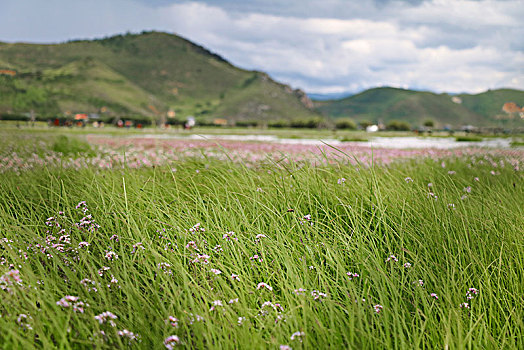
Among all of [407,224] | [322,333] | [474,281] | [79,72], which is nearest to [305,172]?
[407,224]

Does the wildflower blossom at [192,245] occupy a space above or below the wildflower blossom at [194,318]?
above

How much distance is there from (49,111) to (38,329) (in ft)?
471

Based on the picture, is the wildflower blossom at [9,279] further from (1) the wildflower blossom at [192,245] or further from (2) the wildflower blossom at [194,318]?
(1) the wildflower blossom at [192,245]

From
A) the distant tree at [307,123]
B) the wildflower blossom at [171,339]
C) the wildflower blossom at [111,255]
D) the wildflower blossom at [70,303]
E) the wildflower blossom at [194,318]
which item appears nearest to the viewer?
the wildflower blossom at [171,339]

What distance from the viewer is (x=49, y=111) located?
12556 cm

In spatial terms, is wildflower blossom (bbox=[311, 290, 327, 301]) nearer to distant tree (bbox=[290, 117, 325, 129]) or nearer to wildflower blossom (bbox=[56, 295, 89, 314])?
wildflower blossom (bbox=[56, 295, 89, 314])

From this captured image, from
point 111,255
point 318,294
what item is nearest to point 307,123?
point 111,255

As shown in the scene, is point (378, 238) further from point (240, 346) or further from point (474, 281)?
point (240, 346)

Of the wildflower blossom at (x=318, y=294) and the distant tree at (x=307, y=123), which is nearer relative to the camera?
the wildflower blossom at (x=318, y=294)

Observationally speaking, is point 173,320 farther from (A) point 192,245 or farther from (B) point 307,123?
(B) point 307,123

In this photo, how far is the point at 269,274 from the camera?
8.90 feet

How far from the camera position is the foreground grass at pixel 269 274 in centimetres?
200

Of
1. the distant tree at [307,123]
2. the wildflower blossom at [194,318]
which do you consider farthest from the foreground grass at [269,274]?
the distant tree at [307,123]

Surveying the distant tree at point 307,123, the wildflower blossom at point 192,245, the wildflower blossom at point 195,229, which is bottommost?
the wildflower blossom at point 192,245
